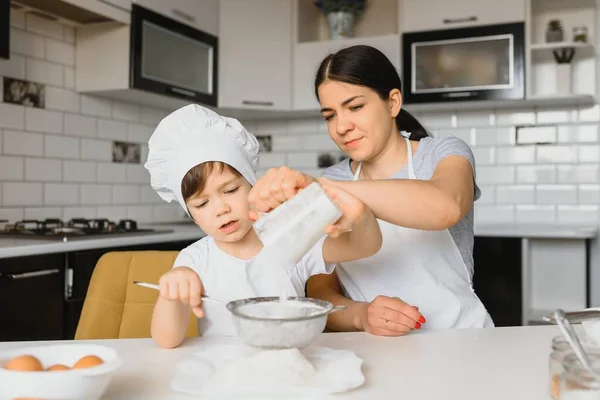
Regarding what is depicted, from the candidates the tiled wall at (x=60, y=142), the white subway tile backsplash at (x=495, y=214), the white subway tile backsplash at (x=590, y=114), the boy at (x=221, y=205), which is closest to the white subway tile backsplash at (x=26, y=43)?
the tiled wall at (x=60, y=142)

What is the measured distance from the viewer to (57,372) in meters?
0.69

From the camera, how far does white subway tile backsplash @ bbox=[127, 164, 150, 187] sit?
135 inches

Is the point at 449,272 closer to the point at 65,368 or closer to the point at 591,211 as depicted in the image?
the point at 65,368

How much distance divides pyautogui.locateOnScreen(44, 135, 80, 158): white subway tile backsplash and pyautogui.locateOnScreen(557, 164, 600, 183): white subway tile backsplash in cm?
256

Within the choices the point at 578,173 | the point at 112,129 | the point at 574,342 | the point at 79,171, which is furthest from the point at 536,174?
the point at 574,342

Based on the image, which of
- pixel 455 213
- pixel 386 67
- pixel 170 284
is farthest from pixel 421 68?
pixel 170 284

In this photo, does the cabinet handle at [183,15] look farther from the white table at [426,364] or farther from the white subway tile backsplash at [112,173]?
the white table at [426,364]

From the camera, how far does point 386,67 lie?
1490 mm

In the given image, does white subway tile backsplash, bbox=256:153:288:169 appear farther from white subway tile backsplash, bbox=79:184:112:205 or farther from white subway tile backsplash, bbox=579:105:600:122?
white subway tile backsplash, bbox=579:105:600:122

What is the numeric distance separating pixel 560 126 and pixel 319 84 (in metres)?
2.45

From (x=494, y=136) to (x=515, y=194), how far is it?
352 mm

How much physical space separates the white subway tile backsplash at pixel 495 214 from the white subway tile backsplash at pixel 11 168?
241 cm

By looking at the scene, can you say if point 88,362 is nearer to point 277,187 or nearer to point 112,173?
point 277,187

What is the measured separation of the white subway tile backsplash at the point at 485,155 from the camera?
361 cm
